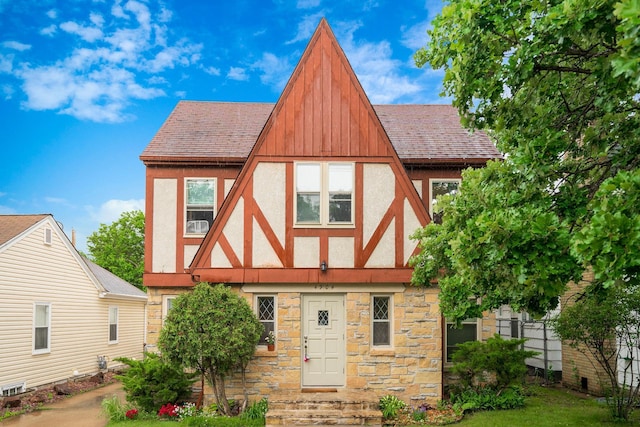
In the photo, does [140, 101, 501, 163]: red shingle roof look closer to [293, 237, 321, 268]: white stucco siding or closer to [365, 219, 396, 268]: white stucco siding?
[365, 219, 396, 268]: white stucco siding

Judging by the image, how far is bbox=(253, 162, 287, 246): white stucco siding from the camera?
11570 millimetres

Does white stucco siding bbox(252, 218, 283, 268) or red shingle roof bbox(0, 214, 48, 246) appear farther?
red shingle roof bbox(0, 214, 48, 246)

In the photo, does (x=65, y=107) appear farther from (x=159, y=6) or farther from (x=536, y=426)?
(x=536, y=426)

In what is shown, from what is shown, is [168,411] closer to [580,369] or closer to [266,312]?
[266,312]

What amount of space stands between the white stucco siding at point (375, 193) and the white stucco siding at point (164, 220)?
481 cm

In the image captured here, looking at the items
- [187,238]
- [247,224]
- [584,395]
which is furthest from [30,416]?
[584,395]

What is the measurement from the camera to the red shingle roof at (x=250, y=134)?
1322 centimetres

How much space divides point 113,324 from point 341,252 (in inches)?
537

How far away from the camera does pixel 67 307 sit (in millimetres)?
17672

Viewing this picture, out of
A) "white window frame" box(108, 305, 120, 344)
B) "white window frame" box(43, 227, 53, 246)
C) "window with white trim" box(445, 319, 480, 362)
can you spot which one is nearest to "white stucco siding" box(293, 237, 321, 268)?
"window with white trim" box(445, 319, 480, 362)

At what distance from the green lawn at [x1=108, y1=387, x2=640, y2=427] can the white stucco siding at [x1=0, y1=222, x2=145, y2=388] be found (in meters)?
6.10

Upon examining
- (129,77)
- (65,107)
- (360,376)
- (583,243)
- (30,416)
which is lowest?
(30,416)

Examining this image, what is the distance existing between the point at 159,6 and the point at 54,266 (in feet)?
49.9

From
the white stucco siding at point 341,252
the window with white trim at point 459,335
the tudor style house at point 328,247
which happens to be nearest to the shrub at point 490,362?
the tudor style house at point 328,247
